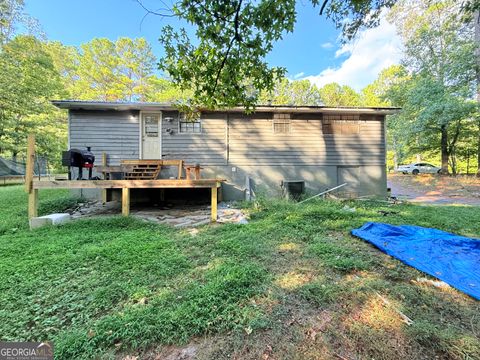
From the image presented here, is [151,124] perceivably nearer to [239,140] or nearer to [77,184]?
[239,140]

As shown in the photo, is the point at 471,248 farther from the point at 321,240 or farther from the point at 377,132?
the point at 377,132

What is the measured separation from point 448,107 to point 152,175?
14.4m

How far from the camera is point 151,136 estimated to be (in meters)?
7.54

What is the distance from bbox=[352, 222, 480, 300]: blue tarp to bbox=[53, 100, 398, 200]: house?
163 inches

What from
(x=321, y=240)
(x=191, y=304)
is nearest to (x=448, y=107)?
(x=321, y=240)

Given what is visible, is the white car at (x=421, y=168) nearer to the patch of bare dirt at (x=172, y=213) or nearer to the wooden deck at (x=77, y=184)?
the patch of bare dirt at (x=172, y=213)

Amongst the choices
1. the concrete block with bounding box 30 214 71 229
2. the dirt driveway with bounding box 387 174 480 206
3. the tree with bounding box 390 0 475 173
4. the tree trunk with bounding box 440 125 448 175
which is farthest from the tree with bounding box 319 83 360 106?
the concrete block with bounding box 30 214 71 229

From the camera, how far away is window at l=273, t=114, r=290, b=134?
311 inches

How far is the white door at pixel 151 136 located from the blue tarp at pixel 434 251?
637 cm

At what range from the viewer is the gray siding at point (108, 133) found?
7121 millimetres

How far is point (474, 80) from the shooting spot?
11484 millimetres

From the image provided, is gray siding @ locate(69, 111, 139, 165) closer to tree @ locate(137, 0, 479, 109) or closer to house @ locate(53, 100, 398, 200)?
house @ locate(53, 100, 398, 200)

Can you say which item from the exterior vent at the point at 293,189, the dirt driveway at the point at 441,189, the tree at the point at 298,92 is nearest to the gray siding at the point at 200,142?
the exterior vent at the point at 293,189

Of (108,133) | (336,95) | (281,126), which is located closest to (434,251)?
(281,126)
